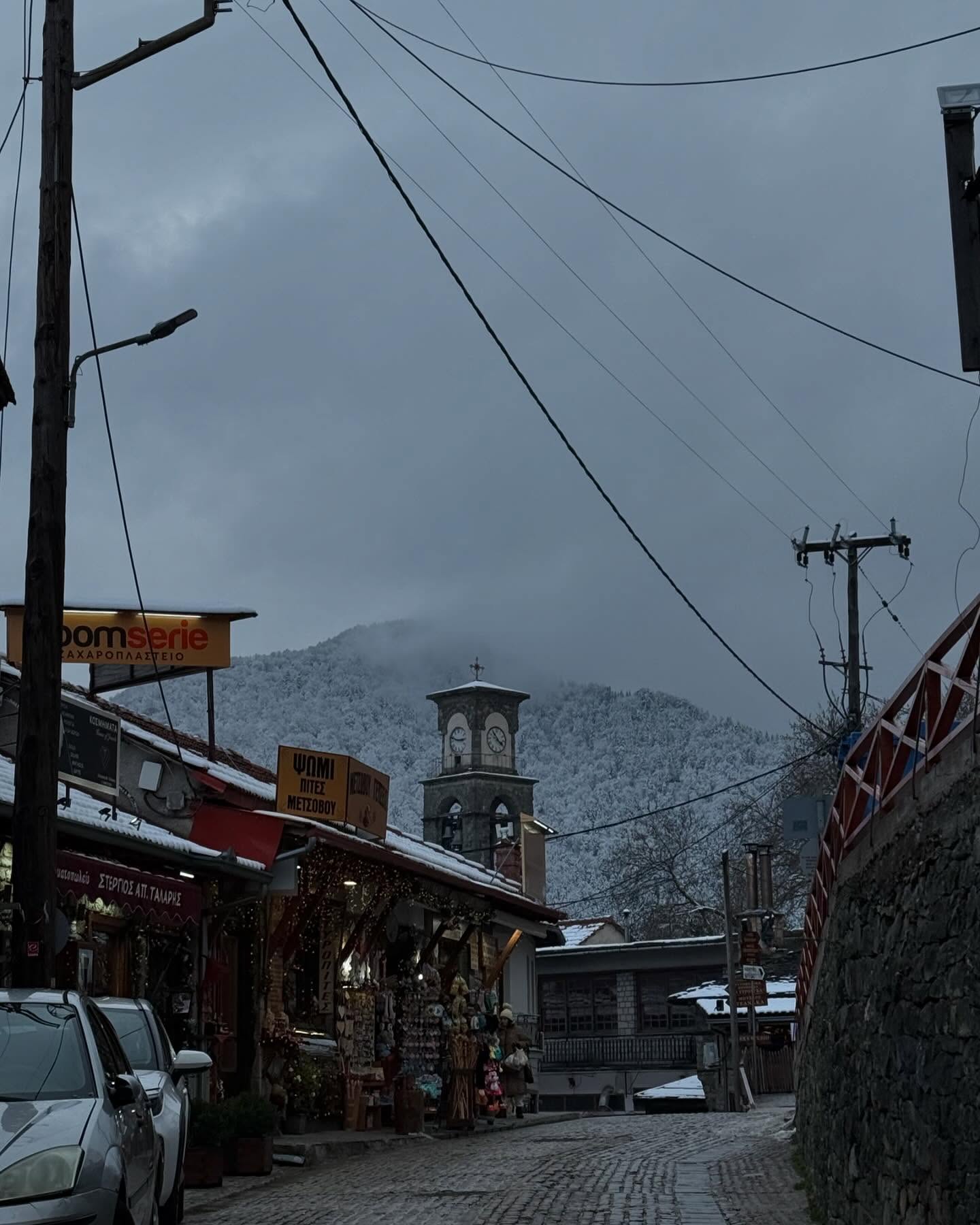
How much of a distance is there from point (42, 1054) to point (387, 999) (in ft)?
57.6

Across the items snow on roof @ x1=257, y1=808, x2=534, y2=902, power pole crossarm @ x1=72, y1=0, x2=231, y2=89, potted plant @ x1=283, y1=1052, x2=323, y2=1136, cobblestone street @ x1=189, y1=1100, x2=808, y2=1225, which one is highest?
power pole crossarm @ x1=72, y1=0, x2=231, y2=89

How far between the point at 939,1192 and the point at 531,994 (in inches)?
1181

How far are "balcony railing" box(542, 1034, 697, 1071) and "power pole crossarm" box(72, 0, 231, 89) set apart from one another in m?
43.4

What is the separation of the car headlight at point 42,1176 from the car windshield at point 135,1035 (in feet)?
15.1

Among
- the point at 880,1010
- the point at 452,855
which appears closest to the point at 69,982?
the point at 880,1010

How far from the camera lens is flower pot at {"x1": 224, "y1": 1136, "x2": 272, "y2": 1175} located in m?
16.7

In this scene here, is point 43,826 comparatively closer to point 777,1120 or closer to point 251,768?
point 251,768

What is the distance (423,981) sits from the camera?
27016 millimetres

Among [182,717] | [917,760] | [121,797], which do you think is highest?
[182,717]

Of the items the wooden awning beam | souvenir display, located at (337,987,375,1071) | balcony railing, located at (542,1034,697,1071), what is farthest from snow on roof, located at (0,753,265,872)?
balcony railing, located at (542,1034,697,1071)

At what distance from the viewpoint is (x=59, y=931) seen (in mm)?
12195

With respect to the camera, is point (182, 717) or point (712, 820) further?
point (182, 717)

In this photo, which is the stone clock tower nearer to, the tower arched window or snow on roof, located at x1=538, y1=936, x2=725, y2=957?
the tower arched window

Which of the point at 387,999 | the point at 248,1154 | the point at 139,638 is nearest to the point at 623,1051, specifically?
the point at 387,999
